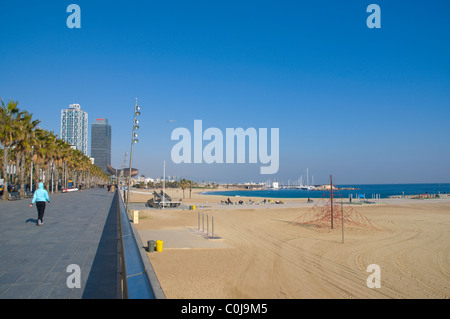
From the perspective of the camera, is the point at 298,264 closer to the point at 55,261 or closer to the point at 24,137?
the point at 55,261

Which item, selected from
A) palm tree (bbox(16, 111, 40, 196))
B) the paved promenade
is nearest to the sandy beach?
the paved promenade

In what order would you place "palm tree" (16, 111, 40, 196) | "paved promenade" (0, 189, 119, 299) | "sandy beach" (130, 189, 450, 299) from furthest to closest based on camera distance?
"palm tree" (16, 111, 40, 196)
"sandy beach" (130, 189, 450, 299)
"paved promenade" (0, 189, 119, 299)

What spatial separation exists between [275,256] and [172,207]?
85.5 feet

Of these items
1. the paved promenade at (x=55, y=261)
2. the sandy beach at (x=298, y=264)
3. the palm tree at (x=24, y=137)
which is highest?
the palm tree at (x=24, y=137)

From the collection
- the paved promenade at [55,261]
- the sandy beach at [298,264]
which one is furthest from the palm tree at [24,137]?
the paved promenade at [55,261]

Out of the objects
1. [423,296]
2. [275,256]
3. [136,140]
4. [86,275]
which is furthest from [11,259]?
[136,140]

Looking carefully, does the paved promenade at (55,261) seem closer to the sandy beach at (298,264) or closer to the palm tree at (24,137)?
the sandy beach at (298,264)

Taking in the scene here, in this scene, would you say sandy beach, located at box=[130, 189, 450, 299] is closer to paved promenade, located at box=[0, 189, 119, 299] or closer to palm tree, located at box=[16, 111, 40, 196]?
paved promenade, located at box=[0, 189, 119, 299]

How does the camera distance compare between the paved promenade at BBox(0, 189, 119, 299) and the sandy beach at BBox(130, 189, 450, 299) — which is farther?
the sandy beach at BBox(130, 189, 450, 299)

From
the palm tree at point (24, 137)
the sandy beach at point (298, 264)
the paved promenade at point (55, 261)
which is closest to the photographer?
the paved promenade at point (55, 261)
